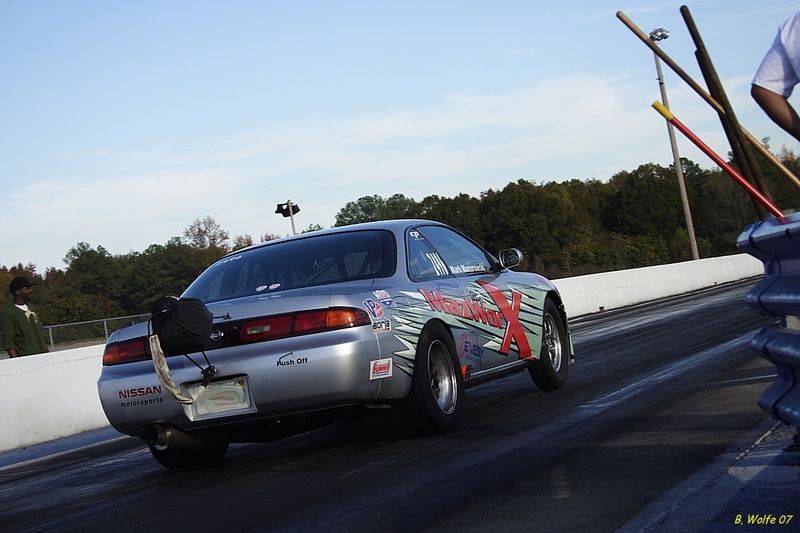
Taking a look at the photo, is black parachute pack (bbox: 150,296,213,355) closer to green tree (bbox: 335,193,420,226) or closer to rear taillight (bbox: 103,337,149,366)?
rear taillight (bbox: 103,337,149,366)

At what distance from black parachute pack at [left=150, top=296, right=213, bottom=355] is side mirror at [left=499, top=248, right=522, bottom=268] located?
325cm

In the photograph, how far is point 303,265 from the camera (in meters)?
7.16

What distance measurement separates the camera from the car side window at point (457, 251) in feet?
25.9

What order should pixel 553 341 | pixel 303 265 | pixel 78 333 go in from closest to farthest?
pixel 303 265
pixel 553 341
pixel 78 333

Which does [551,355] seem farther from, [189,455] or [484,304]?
[189,455]

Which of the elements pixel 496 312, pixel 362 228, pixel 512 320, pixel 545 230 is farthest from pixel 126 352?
pixel 545 230

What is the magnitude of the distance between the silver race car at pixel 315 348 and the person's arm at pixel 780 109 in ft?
10.2

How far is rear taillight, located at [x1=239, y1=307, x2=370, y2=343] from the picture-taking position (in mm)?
6137

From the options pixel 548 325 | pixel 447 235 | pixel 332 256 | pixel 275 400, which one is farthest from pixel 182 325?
pixel 548 325

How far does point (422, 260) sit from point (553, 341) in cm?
216

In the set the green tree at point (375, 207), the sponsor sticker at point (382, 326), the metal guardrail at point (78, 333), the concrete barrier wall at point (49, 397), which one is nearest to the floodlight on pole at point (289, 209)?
the metal guardrail at point (78, 333)

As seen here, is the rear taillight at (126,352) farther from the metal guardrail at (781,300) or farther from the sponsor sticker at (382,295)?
the metal guardrail at (781,300)

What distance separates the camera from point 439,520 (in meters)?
4.45

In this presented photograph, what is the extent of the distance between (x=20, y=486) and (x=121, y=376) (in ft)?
5.30
